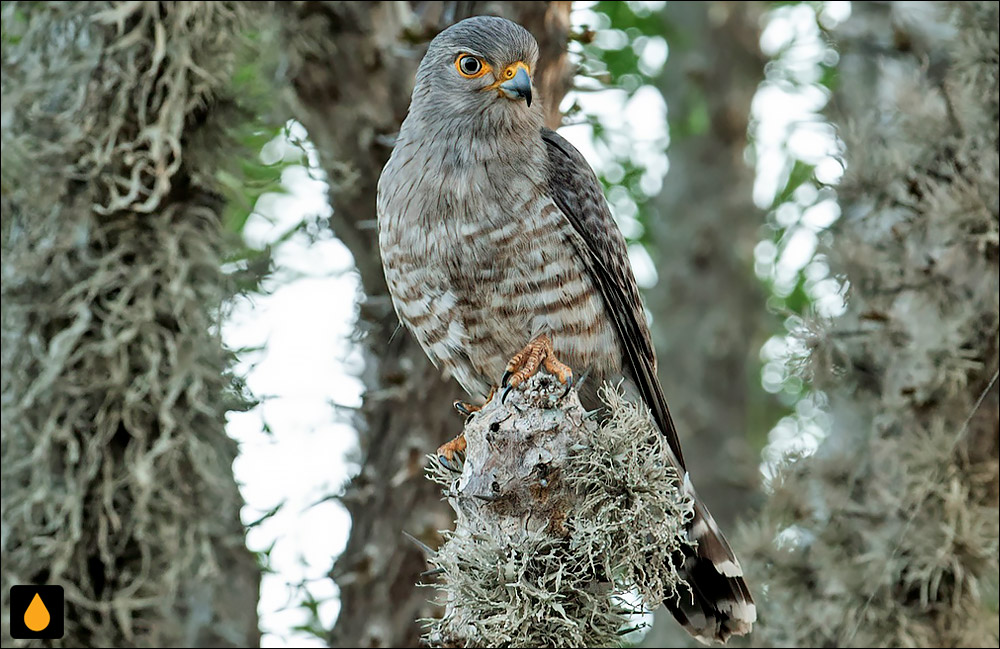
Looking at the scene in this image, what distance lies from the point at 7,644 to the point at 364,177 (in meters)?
2.26

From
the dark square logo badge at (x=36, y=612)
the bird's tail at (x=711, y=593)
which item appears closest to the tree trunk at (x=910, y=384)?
the bird's tail at (x=711, y=593)

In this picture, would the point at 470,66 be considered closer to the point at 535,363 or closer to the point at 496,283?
the point at 496,283

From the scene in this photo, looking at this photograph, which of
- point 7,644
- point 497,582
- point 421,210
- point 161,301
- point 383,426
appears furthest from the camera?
point 383,426

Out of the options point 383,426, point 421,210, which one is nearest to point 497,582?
point 421,210

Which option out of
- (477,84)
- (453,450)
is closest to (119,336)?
(453,450)

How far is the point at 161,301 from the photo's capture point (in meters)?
4.02

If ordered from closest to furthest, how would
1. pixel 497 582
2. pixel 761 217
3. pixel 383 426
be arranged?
1. pixel 497 582
2. pixel 383 426
3. pixel 761 217

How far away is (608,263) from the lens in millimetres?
3367

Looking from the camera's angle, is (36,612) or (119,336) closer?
(36,612)

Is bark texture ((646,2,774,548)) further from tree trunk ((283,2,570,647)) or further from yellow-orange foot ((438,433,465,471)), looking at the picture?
yellow-orange foot ((438,433,465,471))

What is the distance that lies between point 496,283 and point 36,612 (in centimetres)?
205

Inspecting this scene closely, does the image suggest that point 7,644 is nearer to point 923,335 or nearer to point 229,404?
point 229,404

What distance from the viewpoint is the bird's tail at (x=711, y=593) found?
9.82 feet

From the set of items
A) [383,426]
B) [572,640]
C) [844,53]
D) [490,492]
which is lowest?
[572,640]
